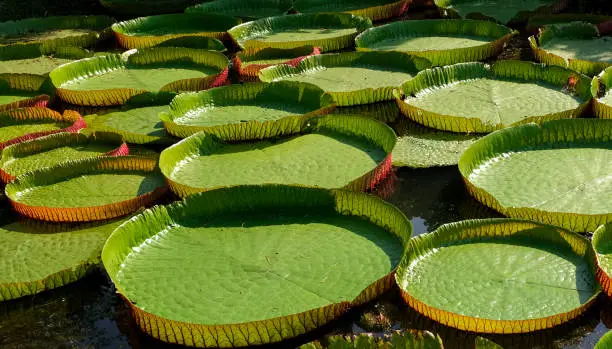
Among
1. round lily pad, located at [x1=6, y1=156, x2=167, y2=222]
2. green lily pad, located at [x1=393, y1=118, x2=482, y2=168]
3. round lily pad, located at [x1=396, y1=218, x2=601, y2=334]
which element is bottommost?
green lily pad, located at [x1=393, y1=118, x2=482, y2=168]

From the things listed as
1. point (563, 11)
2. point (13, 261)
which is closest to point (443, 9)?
point (563, 11)

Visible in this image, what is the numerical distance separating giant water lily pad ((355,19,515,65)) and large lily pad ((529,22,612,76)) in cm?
32

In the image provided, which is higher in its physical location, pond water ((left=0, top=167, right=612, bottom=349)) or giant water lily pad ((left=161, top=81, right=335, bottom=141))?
giant water lily pad ((left=161, top=81, right=335, bottom=141))

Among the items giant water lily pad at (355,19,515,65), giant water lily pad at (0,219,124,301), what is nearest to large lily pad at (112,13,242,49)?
giant water lily pad at (355,19,515,65)

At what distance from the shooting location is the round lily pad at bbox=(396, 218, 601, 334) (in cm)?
332

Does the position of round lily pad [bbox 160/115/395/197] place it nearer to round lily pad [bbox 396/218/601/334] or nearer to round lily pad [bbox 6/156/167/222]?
round lily pad [bbox 6/156/167/222]

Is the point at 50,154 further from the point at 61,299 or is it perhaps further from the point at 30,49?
the point at 30,49

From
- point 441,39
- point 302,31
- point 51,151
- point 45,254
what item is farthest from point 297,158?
point 302,31

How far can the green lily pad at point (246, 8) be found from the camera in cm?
896

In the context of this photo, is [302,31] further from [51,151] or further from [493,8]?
[51,151]

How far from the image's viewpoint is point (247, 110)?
19.6 ft

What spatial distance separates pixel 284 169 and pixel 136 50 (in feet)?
9.64

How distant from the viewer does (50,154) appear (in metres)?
5.45

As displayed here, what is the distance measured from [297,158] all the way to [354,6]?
4368 mm
